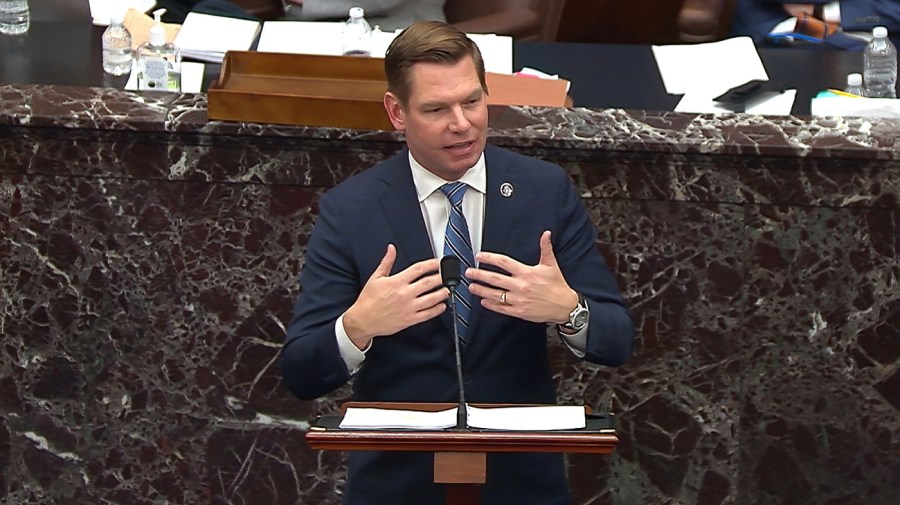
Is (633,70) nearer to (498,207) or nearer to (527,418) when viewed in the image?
(498,207)

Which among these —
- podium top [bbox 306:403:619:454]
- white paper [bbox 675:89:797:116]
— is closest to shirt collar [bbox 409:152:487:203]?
podium top [bbox 306:403:619:454]

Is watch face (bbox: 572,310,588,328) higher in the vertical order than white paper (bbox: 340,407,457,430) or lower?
higher

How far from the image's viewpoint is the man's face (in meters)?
2.54

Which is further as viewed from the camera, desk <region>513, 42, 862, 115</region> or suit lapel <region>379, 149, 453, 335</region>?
desk <region>513, 42, 862, 115</region>

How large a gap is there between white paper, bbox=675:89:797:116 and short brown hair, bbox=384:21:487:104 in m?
1.44

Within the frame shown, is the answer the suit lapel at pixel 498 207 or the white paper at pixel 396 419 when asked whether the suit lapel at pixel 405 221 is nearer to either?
the suit lapel at pixel 498 207

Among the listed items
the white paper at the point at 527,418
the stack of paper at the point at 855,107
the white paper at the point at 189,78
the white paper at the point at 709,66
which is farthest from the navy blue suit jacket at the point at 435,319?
the white paper at the point at 709,66

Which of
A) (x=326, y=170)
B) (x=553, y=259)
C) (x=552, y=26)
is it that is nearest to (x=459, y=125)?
(x=553, y=259)

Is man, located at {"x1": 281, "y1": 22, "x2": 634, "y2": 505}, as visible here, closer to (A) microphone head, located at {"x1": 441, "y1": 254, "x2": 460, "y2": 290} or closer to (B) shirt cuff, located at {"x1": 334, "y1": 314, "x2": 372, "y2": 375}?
(B) shirt cuff, located at {"x1": 334, "y1": 314, "x2": 372, "y2": 375}

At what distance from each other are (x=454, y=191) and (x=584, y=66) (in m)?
1.80

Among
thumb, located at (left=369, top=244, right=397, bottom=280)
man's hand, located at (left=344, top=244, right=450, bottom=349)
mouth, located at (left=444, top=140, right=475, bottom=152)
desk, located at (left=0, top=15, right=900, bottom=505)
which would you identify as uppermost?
mouth, located at (left=444, top=140, right=475, bottom=152)

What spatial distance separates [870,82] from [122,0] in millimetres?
2252

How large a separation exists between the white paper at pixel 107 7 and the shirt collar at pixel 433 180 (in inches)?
87.0

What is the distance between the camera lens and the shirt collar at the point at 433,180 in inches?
104
